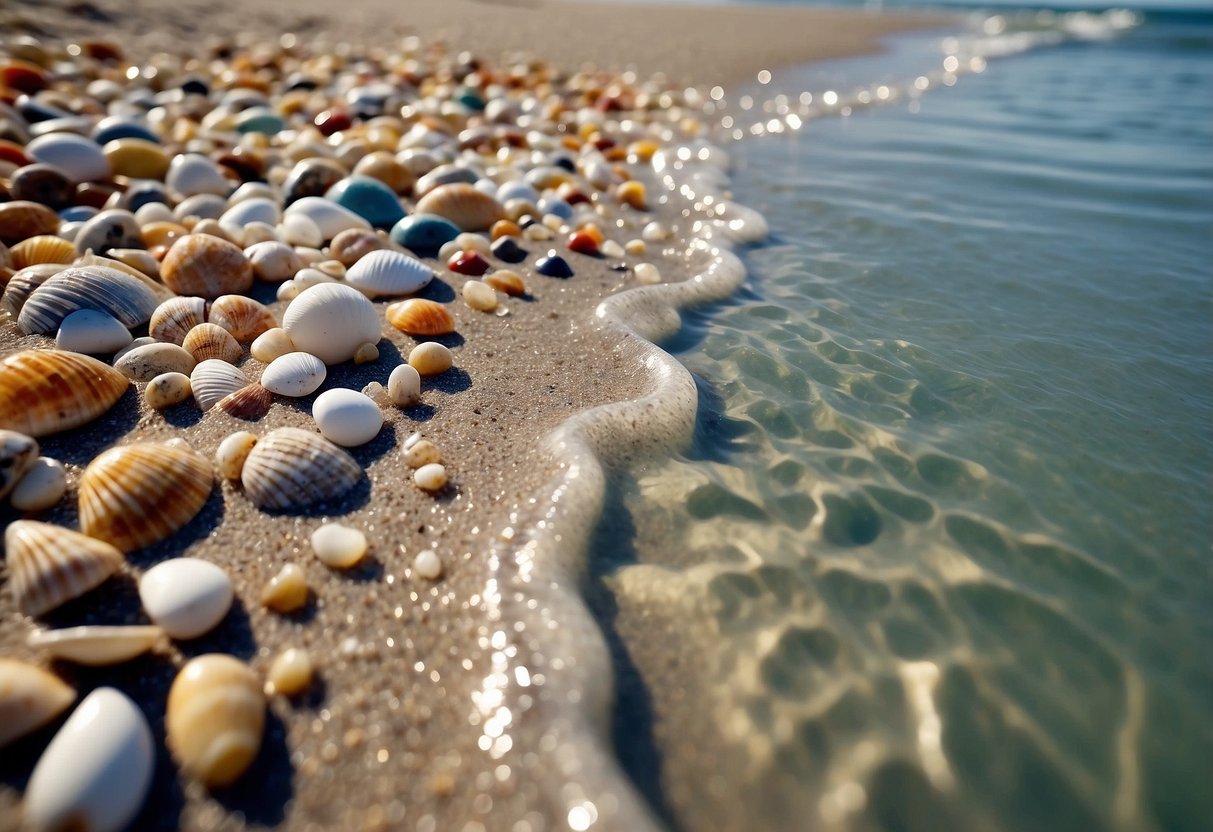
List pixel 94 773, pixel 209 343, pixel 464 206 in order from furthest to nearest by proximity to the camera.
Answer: pixel 464 206 → pixel 209 343 → pixel 94 773

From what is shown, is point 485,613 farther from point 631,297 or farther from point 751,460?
point 631,297

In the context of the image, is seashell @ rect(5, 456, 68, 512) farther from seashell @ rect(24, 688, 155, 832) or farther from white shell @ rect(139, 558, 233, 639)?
seashell @ rect(24, 688, 155, 832)

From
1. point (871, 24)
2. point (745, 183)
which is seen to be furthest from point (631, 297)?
point (871, 24)

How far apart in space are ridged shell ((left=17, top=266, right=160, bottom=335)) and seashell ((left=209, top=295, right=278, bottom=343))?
236 mm

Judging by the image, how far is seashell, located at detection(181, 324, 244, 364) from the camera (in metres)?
2.30

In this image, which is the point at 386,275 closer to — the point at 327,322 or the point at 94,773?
the point at 327,322

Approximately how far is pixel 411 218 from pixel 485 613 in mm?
2417

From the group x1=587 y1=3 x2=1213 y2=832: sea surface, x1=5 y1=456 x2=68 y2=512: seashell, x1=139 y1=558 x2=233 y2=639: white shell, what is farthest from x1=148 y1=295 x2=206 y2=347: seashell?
x1=587 y1=3 x2=1213 y2=832: sea surface

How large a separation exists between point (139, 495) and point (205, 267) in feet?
4.40

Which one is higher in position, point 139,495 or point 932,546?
point 139,495

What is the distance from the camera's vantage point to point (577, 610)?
62.5 inches

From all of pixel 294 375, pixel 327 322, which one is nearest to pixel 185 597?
pixel 294 375

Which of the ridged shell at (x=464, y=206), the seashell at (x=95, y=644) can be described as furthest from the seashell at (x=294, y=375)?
the ridged shell at (x=464, y=206)

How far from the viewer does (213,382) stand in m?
2.14
